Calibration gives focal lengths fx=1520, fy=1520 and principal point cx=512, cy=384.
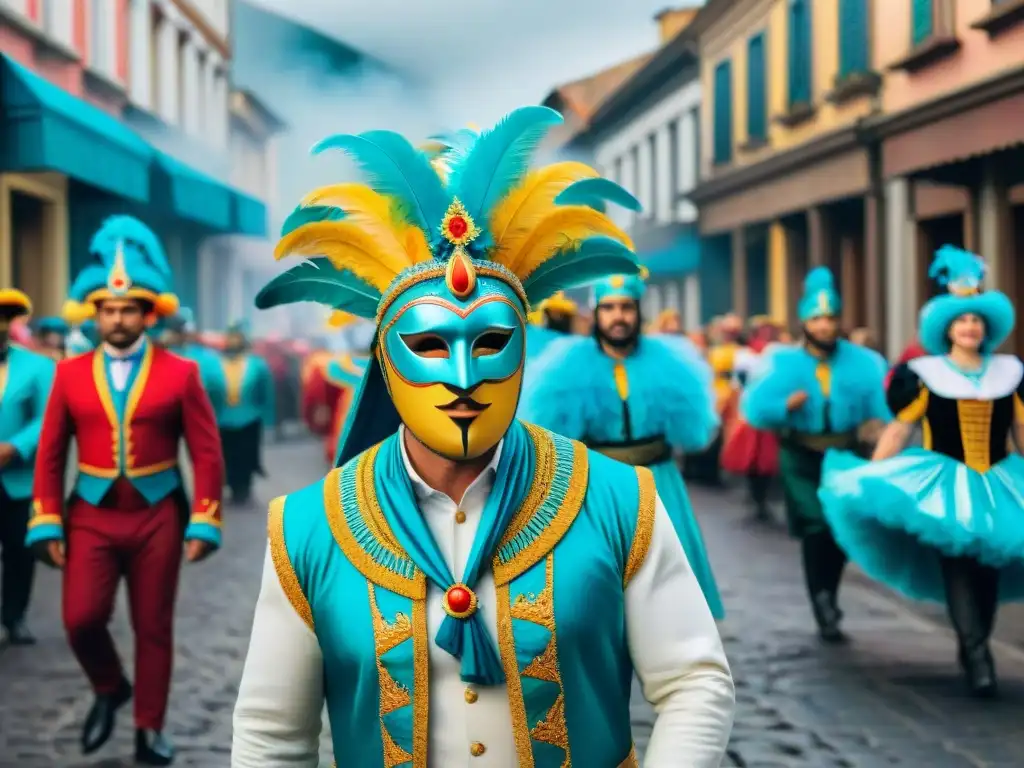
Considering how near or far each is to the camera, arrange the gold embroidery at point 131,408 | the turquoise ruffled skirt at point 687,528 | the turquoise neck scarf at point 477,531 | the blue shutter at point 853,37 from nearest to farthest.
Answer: the turquoise neck scarf at point 477,531 → the gold embroidery at point 131,408 → the turquoise ruffled skirt at point 687,528 → the blue shutter at point 853,37

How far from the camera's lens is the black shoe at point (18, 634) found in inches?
323

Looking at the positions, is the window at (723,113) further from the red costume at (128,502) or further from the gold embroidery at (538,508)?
the gold embroidery at (538,508)

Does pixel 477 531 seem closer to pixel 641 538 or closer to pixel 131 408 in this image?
pixel 641 538

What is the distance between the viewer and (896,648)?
777 centimetres

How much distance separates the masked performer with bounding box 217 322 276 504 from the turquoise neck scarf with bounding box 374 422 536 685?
11.9m

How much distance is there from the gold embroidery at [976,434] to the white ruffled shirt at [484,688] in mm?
4583

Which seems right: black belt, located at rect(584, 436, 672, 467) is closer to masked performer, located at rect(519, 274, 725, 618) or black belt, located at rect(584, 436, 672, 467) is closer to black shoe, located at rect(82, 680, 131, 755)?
masked performer, located at rect(519, 274, 725, 618)

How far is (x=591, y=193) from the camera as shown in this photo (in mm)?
2924

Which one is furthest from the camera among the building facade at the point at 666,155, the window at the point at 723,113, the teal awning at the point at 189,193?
the building facade at the point at 666,155

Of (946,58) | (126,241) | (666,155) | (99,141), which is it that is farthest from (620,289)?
(666,155)

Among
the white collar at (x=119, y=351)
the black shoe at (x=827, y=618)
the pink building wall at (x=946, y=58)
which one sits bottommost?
the black shoe at (x=827, y=618)

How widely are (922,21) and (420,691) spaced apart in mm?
15642

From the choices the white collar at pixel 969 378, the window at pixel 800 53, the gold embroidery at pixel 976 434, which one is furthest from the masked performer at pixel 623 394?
the window at pixel 800 53

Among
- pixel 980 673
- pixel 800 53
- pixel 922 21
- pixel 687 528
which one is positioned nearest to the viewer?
pixel 687 528
